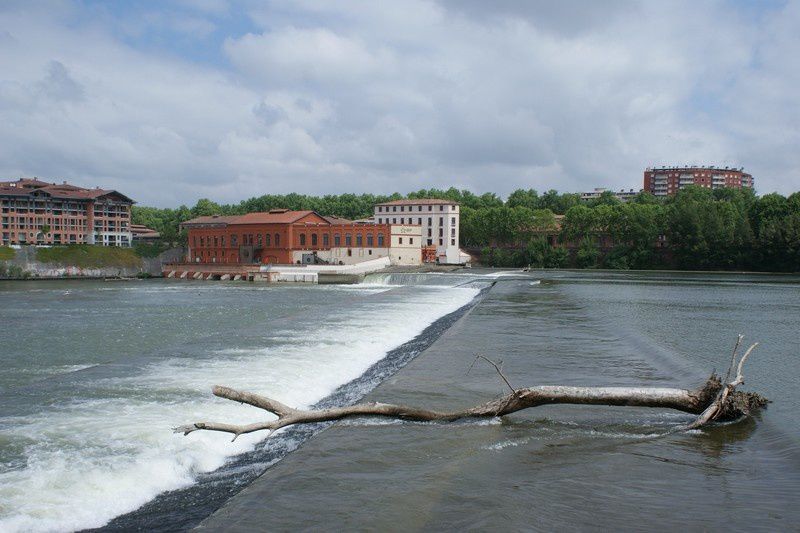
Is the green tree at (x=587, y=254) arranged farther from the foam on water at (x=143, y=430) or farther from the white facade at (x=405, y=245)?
the foam on water at (x=143, y=430)

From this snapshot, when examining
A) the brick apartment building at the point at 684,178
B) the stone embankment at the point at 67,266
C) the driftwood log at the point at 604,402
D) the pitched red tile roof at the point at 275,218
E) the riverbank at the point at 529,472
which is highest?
the brick apartment building at the point at 684,178

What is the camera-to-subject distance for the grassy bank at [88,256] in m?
78.2

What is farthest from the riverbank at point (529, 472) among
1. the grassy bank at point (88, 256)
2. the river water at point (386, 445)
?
the grassy bank at point (88, 256)

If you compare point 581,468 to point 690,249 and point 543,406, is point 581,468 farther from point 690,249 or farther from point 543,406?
point 690,249

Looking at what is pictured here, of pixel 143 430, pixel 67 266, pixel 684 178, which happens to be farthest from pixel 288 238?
pixel 684 178

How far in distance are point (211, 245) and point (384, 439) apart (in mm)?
82935

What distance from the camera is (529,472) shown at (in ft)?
24.7

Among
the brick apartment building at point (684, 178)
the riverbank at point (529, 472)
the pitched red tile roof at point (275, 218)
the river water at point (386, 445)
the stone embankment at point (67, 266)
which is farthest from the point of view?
the brick apartment building at point (684, 178)

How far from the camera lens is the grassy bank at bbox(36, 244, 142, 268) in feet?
257

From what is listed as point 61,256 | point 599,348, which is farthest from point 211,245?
point 599,348

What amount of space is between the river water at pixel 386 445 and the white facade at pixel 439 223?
2817 inches

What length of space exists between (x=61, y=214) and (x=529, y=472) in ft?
351

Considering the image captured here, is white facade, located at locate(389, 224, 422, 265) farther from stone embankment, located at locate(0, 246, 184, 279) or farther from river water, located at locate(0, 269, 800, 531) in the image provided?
river water, located at locate(0, 269, 800, 531)

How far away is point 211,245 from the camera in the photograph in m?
87.9
